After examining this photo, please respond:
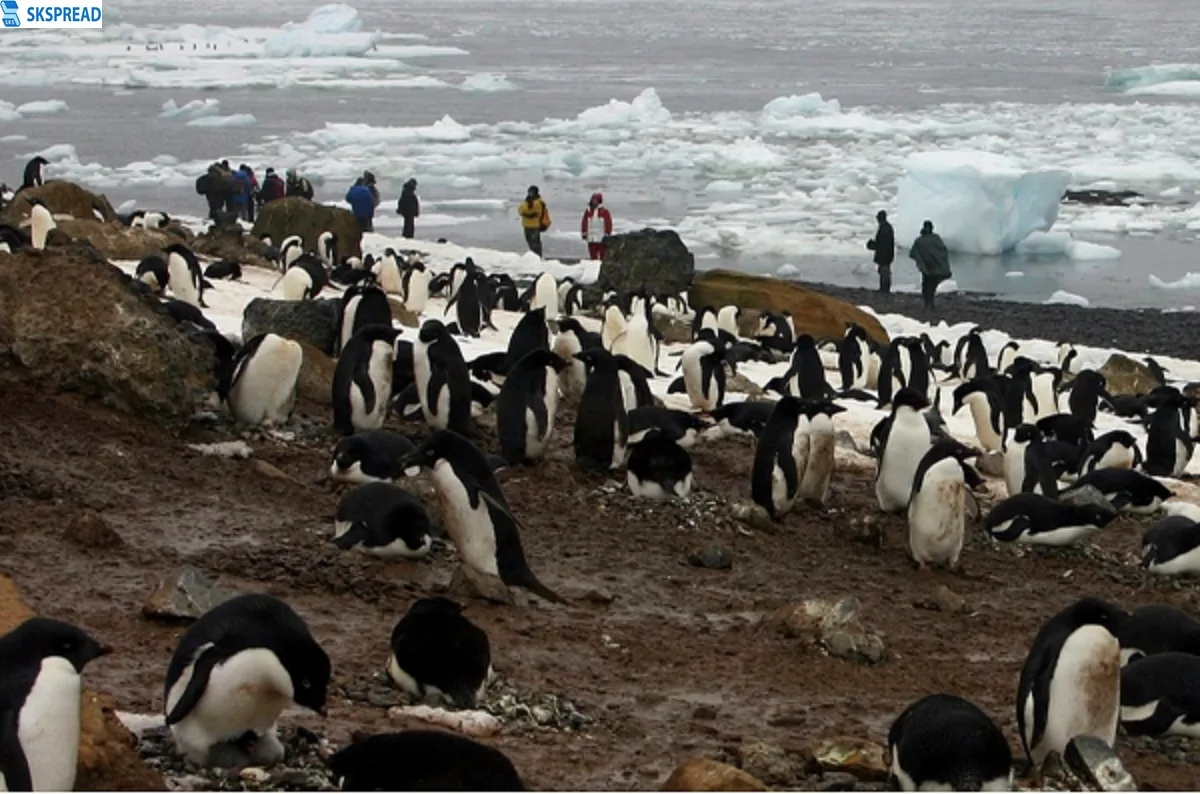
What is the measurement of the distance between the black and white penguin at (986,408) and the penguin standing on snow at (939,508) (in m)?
3.53

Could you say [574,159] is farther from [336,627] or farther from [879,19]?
[879,19]

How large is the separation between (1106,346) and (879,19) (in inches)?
3409

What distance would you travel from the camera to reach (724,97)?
2052 inches

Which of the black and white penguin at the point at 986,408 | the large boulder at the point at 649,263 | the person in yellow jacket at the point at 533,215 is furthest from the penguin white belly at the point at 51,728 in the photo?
the person in yellow jacket at the point at 533,215

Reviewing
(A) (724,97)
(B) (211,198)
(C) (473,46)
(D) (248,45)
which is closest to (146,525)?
(B) (211,198)

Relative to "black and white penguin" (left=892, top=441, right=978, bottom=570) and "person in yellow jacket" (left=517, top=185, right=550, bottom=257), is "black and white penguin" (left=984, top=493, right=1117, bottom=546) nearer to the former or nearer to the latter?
"black and white penguin" (left=892, top=441, right=978, bottom=570)

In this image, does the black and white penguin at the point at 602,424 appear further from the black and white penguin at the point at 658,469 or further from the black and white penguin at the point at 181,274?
the black and white penguin at the point at 181,274

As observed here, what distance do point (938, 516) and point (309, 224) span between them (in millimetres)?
15816

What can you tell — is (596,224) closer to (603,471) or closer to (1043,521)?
(603,471)

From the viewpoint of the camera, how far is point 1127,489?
9211 millimetres

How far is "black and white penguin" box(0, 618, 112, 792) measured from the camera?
10.9ft

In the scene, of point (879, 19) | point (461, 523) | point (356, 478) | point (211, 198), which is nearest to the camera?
point (461, 523)

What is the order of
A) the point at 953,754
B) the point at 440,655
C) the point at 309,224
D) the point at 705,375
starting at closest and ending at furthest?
the point at 953,754
the point at 440,655
the point at 705,375
the point at 309,224

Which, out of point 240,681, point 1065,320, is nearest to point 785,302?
point 1065,320
